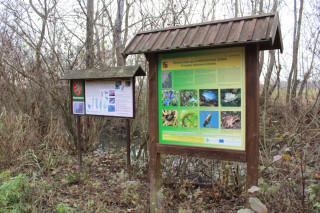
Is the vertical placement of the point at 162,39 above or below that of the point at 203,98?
above

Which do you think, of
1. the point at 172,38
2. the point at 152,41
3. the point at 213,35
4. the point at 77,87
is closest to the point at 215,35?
the point at 213,35

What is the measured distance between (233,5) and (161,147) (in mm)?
5648

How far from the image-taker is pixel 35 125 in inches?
261

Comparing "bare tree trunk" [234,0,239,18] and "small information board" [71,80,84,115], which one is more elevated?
"bare tree trunk" [234,0,239,18]

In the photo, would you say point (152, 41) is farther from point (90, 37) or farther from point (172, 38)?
point (90, 37)

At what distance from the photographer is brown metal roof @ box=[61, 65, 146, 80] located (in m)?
4.19

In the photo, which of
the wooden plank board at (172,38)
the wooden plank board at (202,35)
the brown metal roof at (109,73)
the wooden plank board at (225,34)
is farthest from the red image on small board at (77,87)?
the wooden plank board at (225,34)

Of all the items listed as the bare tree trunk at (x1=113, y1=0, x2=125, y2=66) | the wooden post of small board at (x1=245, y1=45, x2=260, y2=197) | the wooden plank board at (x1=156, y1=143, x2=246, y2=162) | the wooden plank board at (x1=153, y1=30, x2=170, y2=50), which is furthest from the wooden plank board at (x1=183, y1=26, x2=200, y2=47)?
the bare tree trunk at (x1=113, y1=0, x2=125, y2=66)

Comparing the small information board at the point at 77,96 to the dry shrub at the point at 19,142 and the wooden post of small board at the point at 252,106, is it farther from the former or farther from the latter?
the wooden post of small board at the point at 252,106

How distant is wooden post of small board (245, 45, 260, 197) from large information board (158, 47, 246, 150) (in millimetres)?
59

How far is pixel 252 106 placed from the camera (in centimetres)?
278

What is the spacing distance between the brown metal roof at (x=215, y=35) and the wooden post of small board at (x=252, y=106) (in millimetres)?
187

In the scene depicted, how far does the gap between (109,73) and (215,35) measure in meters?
2.22

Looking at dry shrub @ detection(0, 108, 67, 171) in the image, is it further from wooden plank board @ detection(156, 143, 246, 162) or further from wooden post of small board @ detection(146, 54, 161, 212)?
wooden plank board @ detection(156, 143, 246, 162)
